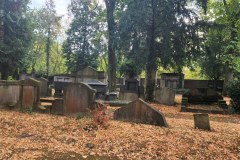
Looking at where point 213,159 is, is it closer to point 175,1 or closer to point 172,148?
point 172,148

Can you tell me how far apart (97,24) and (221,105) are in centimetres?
2198

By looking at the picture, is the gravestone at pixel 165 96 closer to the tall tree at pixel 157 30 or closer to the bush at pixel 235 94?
the tall tree at pixel 157 30

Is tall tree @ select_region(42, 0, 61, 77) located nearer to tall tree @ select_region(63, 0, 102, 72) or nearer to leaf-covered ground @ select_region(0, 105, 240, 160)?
tall tree @ select_region(63, 0, 102, 72)

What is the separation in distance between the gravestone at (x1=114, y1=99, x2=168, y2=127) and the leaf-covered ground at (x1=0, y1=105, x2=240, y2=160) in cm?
76

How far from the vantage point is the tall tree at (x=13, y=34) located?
19.8 metres

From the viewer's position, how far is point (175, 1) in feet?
57.8

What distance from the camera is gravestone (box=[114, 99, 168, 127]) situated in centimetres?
891

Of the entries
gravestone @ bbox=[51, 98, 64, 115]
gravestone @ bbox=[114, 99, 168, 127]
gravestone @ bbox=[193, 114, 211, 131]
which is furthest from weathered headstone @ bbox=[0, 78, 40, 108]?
gravestone @ bbox=[193, 114, 211, 131]

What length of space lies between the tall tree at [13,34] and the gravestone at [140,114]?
13524 millimetres

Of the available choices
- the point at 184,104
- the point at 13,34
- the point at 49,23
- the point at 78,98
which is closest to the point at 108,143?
the point at 78,98

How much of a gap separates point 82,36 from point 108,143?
29.6m

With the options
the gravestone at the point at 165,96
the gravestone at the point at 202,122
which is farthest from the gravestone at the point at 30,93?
the gravestone at the point at 165,96

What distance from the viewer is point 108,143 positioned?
6.38 meters

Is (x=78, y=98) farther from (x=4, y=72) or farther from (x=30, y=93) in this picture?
(x=4, y=72)
